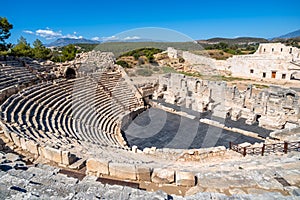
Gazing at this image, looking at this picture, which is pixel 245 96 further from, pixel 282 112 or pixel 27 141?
pixel 27 141

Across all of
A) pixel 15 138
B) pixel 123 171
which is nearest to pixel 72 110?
pixel 15 138

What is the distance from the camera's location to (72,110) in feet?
45.1

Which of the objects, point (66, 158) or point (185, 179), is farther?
point (66, 158)

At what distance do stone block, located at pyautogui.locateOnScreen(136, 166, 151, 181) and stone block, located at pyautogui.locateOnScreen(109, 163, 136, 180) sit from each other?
0.36 feet

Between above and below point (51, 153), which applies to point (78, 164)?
below

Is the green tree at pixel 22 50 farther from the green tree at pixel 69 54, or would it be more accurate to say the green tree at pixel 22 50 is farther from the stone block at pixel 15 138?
the stone block at pixel 15 138

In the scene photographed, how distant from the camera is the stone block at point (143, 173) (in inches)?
209

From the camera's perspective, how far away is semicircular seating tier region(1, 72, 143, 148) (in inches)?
363

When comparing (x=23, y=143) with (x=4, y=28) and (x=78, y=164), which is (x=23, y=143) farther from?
(x=4, y=28)

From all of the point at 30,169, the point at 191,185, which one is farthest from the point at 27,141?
the point at 191,185

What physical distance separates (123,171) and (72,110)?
9400 millimetres

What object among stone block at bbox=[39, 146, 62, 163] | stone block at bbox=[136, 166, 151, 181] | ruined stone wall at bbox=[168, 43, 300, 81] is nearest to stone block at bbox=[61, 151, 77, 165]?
stone block at bbox=[39, 146, 62, 163]

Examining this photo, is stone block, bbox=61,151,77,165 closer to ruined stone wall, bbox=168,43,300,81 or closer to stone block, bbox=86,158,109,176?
stone block, bbox=86,158,109,176

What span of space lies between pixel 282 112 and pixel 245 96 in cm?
294
